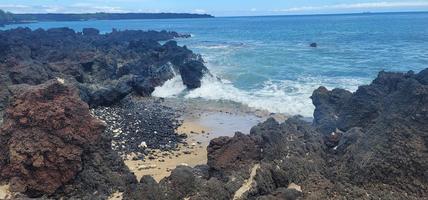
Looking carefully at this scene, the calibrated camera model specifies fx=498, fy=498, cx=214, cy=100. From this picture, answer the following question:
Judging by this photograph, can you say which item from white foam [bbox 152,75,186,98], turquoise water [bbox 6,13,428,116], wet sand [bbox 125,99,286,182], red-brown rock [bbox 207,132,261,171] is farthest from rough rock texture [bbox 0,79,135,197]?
white foam [bbox 152,75,186,98]

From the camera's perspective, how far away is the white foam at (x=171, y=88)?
25.1m

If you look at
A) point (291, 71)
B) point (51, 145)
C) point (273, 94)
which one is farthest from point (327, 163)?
point (291, 71)

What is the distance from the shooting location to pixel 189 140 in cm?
1505

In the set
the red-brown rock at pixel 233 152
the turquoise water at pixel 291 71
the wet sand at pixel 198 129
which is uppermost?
the red-brown rock at pixel 233 152

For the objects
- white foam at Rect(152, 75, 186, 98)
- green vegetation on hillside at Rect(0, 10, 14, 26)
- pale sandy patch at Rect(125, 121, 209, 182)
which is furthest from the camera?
green vegetation on hillside at Rect(0, 10, 14, 26)

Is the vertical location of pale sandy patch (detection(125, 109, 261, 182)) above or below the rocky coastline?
below

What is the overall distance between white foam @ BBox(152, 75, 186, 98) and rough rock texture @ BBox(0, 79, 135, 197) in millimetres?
15181

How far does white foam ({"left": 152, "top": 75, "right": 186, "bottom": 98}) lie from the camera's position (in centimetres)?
2514

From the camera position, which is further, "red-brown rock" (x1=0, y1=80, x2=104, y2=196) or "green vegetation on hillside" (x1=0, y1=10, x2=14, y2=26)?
"green vegetation on hillside" (x1=0, y1=10, x2=14, y2=26)

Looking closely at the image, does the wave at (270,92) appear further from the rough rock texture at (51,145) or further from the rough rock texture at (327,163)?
the rough rock texture at (51,145)

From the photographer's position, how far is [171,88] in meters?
26.5

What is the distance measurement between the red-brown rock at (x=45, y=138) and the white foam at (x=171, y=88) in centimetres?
1518

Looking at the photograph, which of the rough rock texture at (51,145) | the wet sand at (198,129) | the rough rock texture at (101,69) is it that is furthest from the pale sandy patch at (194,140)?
the rough rock texture at (101,69)

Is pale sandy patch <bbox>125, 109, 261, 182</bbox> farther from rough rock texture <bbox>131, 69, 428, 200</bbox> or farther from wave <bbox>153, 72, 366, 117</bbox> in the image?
rough rock texture <bbox>131, 69, 428, 200</bbox>
